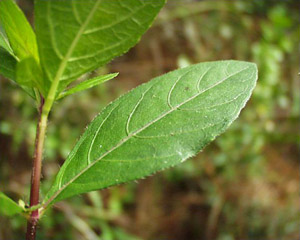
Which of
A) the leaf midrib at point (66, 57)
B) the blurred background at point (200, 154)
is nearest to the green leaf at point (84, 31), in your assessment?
the leaf midrib at point (66, 57)

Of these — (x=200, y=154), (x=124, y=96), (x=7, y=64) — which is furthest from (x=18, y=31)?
(x=200, y=154)

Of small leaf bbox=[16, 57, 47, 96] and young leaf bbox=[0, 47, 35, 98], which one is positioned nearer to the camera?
small leaf bbox=[16, 57, 47, 96]

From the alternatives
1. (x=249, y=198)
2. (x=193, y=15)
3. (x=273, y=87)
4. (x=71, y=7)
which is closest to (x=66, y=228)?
(x=249, y=198)

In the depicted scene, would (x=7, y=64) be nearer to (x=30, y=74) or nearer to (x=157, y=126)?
(x=30, y=74)

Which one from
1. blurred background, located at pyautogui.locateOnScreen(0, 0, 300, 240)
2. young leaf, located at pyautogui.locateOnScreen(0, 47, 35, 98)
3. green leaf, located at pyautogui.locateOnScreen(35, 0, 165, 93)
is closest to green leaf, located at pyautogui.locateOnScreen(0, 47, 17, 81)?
young leaf, located at pyautogui.locateOnScreen(0, 47, 35, 98)

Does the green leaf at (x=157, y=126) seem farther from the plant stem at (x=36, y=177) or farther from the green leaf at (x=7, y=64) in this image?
the green leaf at (x=7, y=64)

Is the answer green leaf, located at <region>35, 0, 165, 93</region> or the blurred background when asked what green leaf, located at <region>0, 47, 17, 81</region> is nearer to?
green leaf, located at <region>35, 0, 165, 93</region>
